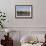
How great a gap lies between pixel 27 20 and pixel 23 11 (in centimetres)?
31

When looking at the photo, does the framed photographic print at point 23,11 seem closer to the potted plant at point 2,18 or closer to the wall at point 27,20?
the wall at point 27,20

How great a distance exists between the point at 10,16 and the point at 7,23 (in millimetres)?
241

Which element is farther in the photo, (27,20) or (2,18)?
(27,20)

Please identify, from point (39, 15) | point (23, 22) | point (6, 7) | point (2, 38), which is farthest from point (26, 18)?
point (2, 38)

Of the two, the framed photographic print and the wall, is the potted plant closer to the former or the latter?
the wall

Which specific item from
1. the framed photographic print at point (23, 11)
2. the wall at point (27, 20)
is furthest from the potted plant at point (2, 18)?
the framed photographic print at point (23, 11)

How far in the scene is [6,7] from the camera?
4.34 meters

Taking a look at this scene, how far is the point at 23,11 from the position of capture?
434cm

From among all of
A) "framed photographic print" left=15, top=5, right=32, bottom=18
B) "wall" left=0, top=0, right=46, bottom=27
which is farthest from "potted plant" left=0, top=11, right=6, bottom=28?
"framed photographic print" left=15, top=5, right=32, bottom=18

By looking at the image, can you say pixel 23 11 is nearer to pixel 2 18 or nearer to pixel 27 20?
pixel 27 20

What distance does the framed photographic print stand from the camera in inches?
170

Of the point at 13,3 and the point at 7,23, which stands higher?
the point at 13,3

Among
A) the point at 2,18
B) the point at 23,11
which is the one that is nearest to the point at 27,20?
the point at 23,11

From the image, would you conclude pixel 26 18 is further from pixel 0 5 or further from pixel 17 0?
pixel 0 5
